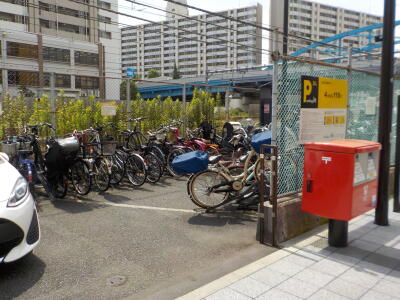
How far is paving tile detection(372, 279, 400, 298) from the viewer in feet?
10.3

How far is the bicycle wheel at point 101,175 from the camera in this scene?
668cm

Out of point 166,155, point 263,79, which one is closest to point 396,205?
point 166,155

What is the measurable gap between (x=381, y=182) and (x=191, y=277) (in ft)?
9.76

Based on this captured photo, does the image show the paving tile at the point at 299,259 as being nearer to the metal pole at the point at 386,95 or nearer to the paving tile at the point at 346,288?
the paving tile at the point at 346,288

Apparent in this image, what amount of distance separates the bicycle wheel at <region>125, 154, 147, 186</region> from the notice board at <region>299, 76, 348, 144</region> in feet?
12.2

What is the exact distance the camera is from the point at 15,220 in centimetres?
333

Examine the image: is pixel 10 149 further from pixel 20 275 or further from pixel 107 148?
pixel 20 275

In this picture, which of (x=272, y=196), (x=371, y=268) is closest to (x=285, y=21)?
(x=272, y=196)

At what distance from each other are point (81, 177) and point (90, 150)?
971 mm

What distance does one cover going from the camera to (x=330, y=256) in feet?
13.0

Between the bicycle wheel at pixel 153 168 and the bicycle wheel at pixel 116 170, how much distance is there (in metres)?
0.61

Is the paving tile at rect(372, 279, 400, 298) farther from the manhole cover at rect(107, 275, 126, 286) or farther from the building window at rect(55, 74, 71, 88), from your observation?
the building window at rect(55, 74, 71, 88)

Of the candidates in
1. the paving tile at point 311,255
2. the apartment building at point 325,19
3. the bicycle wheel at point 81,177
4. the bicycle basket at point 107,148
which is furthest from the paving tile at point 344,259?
the apartment building at point 325,19

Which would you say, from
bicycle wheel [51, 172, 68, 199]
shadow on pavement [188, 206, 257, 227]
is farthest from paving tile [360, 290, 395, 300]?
bicycle wheel [51, 172, 68, 199]
